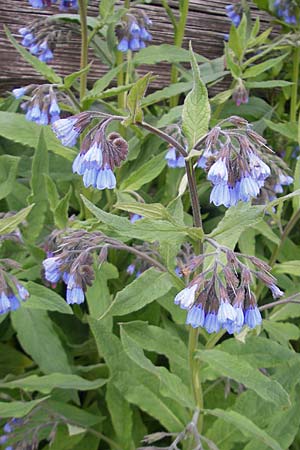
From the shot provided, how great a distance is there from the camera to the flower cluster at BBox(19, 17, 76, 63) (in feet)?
9.58

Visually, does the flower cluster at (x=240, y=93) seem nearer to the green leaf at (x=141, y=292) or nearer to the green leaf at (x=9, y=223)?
the green leaf at (x=141, y=292)

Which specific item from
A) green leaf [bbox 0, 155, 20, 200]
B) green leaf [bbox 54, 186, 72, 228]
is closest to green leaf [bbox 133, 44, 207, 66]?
green leaf [bbox 0, 155, 20, 200]

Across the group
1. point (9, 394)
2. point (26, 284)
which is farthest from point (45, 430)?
point (26, 284)

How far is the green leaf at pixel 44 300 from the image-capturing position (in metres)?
2.14

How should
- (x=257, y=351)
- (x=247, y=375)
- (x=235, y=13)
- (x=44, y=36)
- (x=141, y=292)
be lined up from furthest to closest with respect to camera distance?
(x=235, y=13)
(x=44, y=36)
(x=257, y=351)
(x=141, y=292)
(x=247, y=375)

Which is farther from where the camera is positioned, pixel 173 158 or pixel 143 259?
pixel 173 158

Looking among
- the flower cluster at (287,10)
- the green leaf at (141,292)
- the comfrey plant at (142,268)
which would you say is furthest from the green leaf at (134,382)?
the flower cluster at (287,10)

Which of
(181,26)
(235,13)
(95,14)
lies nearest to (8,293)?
(181,26)

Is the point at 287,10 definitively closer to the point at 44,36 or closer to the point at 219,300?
the point at 44,36

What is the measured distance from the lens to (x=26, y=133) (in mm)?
2666

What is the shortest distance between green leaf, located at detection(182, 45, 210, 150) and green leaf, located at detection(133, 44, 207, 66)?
1285 millimetres

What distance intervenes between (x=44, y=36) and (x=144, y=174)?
0.85 meters

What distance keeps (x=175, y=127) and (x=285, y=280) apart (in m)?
0.94

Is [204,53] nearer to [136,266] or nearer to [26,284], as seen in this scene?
[136,266]
